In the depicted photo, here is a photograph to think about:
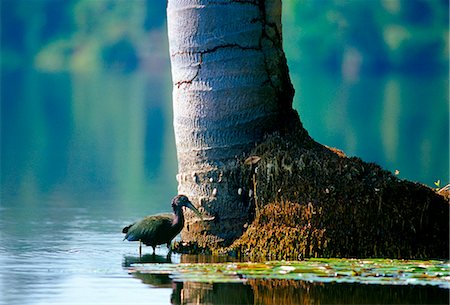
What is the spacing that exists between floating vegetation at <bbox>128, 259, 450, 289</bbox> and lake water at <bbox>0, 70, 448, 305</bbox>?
0.11 metres

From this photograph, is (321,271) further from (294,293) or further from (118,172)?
(118,172)

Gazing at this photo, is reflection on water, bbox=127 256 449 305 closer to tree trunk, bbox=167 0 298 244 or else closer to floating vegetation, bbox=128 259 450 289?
floating vegetation, bbox=128 259 450 289

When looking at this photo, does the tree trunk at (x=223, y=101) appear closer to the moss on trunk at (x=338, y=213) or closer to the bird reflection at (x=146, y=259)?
the moss on trunk at (x=338, y=213)

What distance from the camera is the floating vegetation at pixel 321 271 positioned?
34.4 ft

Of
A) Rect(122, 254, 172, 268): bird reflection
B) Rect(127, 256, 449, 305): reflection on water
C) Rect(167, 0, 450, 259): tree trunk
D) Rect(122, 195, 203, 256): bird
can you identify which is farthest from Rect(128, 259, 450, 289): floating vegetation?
Rect(122, 195, 203, 256): bird

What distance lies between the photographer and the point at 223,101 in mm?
12531

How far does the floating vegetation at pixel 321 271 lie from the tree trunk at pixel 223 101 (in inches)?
49.4

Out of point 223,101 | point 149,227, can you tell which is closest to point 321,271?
point 149,227

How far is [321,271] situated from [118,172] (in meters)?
11.2

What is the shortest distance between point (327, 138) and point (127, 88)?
26965 mm

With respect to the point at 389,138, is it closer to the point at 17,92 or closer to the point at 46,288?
the point at 46,288

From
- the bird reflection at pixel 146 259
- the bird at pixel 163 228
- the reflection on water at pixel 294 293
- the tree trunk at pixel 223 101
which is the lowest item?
the reflection on water at pixel 294 293

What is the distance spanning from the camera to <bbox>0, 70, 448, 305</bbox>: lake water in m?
10.2

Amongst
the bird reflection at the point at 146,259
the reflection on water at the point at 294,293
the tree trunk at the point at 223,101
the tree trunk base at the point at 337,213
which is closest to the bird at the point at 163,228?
the bird reflection at the point at 146,259
